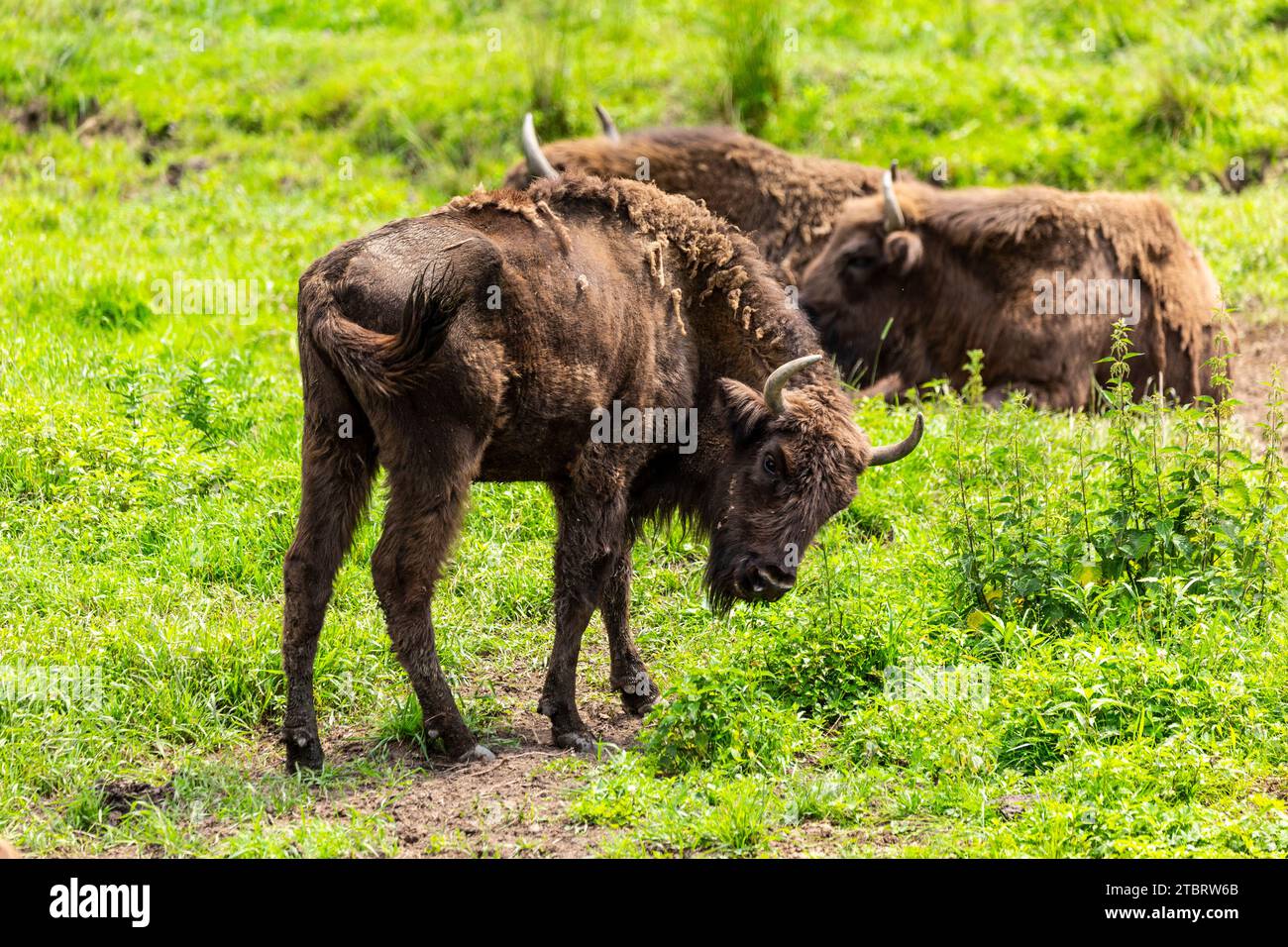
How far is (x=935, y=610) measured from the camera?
21.2 feet

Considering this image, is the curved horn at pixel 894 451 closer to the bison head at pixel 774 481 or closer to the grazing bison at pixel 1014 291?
the bison head at pixel 774 481

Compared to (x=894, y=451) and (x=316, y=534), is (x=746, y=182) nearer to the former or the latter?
(x=894, y=451)

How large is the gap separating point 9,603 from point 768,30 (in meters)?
9.07

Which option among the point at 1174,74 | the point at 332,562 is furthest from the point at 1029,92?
the point at 332,562

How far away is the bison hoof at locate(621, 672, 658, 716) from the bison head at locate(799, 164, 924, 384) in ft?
14.7

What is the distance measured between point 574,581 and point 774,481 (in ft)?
3.11

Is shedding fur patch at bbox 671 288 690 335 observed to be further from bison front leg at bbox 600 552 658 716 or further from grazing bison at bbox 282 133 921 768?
bison front leg at bbox 600 552 658 716

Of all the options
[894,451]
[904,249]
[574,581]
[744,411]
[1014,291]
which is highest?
[904,249]

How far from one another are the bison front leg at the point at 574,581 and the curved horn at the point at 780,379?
0.75m

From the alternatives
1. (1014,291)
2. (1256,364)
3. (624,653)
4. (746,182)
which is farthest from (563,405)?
(1256,364)

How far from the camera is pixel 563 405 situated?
5.84 metres

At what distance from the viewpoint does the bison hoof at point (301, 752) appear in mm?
5527

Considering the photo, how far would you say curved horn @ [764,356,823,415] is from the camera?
6.02 meters
